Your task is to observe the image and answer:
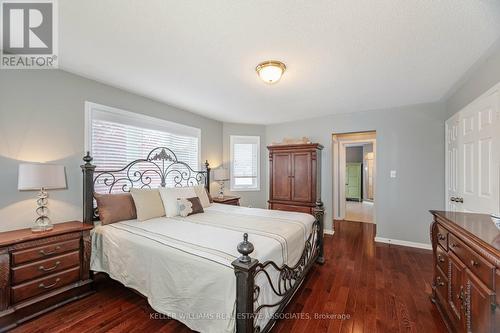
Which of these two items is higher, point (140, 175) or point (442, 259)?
point (140, 175)

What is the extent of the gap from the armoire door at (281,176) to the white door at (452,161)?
8.37 feet

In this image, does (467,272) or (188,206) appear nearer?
(467,272)

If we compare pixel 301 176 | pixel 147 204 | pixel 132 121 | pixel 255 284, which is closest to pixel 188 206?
pixel 147 204

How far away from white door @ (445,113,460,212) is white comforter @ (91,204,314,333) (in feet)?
7.22

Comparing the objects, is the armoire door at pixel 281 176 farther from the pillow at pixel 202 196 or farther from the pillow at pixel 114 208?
the pillow at pixel 114 208

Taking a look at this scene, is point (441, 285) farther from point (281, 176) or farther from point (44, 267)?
point (44, 267)

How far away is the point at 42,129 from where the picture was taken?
7.75ft

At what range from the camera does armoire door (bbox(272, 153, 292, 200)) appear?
459 cm

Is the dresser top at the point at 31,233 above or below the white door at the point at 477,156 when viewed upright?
below

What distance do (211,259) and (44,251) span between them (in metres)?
1.73

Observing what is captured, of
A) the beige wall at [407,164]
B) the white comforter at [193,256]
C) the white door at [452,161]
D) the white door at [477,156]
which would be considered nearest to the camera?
the white comforter at [193,256]

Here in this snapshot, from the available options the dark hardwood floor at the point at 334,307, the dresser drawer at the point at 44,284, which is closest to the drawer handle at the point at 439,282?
the dark hardwood floor at the point at 334,307

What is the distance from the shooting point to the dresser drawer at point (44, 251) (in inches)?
73.8

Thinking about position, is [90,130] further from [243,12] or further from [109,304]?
[243,12]
